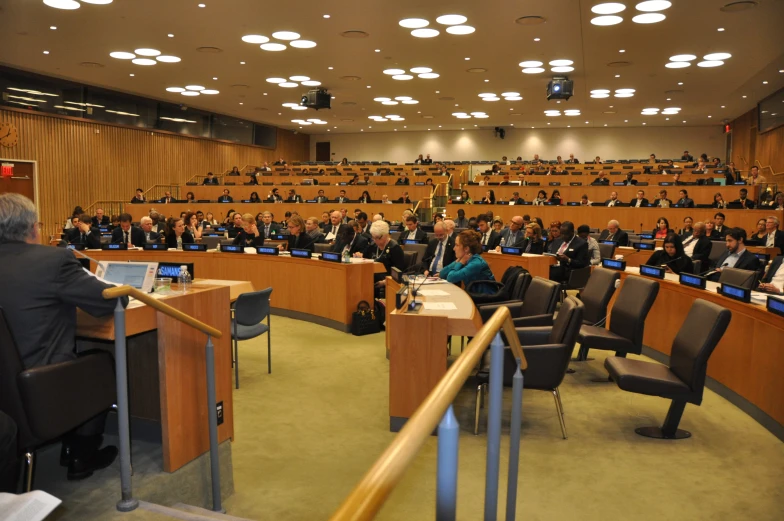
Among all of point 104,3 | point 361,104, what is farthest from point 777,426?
point 361,104

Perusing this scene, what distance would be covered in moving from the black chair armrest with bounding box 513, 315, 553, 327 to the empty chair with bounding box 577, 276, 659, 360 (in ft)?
1.16

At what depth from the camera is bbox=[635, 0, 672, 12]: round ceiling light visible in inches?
366

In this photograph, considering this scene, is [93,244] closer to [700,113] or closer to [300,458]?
[300,458]

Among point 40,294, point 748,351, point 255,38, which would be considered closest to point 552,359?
point 748,351

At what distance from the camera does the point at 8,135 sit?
15781mm

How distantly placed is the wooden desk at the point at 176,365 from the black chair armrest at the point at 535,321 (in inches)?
91.2

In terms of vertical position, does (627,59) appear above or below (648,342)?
above

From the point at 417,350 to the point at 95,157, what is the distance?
→ 57.8 feet

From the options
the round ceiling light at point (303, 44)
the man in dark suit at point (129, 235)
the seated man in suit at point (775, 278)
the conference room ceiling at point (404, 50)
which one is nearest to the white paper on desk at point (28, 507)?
the seated man in suit at point (775, 278)

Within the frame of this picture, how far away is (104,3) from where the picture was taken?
31.4ft

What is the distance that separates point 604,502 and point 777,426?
1657 millimetres

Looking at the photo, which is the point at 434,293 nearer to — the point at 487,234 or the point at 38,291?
the point at 38,291

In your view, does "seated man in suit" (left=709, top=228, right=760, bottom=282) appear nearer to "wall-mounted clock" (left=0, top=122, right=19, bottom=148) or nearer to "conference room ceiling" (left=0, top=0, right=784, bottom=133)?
"conference room ceiling" (left=0, top=0, right=784, bottom=133)

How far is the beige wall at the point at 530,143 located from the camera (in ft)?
89.2
